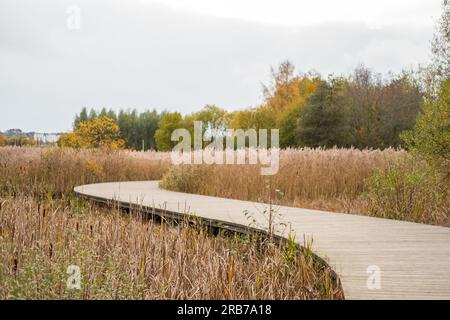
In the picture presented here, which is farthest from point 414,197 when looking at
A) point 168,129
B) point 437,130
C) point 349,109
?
point 168,129

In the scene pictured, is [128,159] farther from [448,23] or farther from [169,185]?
[448,23]

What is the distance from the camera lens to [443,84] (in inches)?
275

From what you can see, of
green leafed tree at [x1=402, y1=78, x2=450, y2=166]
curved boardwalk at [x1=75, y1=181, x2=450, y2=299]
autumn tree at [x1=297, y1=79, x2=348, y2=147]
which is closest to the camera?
curved boardwalk at [x1=75, y1=181, x2=450, y2=299]

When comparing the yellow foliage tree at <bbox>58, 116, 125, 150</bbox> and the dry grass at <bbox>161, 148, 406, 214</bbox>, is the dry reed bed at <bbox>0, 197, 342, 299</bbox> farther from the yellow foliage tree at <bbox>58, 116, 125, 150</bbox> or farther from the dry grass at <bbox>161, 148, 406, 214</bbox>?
the yellow foliage tree at <bbox>58, 116, 125, 150</bbox>

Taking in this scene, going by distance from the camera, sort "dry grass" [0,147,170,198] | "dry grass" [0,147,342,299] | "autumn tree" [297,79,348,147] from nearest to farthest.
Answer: "dry grass" [0,147,342,299]
"dry grass" [0,147,170,198]
"autumn tree" [297,79,348,147]

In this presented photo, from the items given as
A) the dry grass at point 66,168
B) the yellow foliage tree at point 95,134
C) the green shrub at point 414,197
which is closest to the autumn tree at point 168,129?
the yellow foliage tree at point 95,134

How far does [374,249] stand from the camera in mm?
4914

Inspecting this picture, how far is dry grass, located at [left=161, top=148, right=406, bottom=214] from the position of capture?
10406 mm

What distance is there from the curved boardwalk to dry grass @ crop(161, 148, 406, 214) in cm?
258

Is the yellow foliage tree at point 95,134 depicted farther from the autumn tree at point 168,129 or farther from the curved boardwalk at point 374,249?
the autumn tree at point 168,129

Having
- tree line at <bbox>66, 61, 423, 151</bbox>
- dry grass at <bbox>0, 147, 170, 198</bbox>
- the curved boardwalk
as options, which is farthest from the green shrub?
tree line at <bbox>66, 61, 423, 151</bbox>

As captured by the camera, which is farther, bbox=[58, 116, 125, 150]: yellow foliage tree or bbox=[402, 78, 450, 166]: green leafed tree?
bbox=[58, 116, 125, 150]: yellow foliage tree
